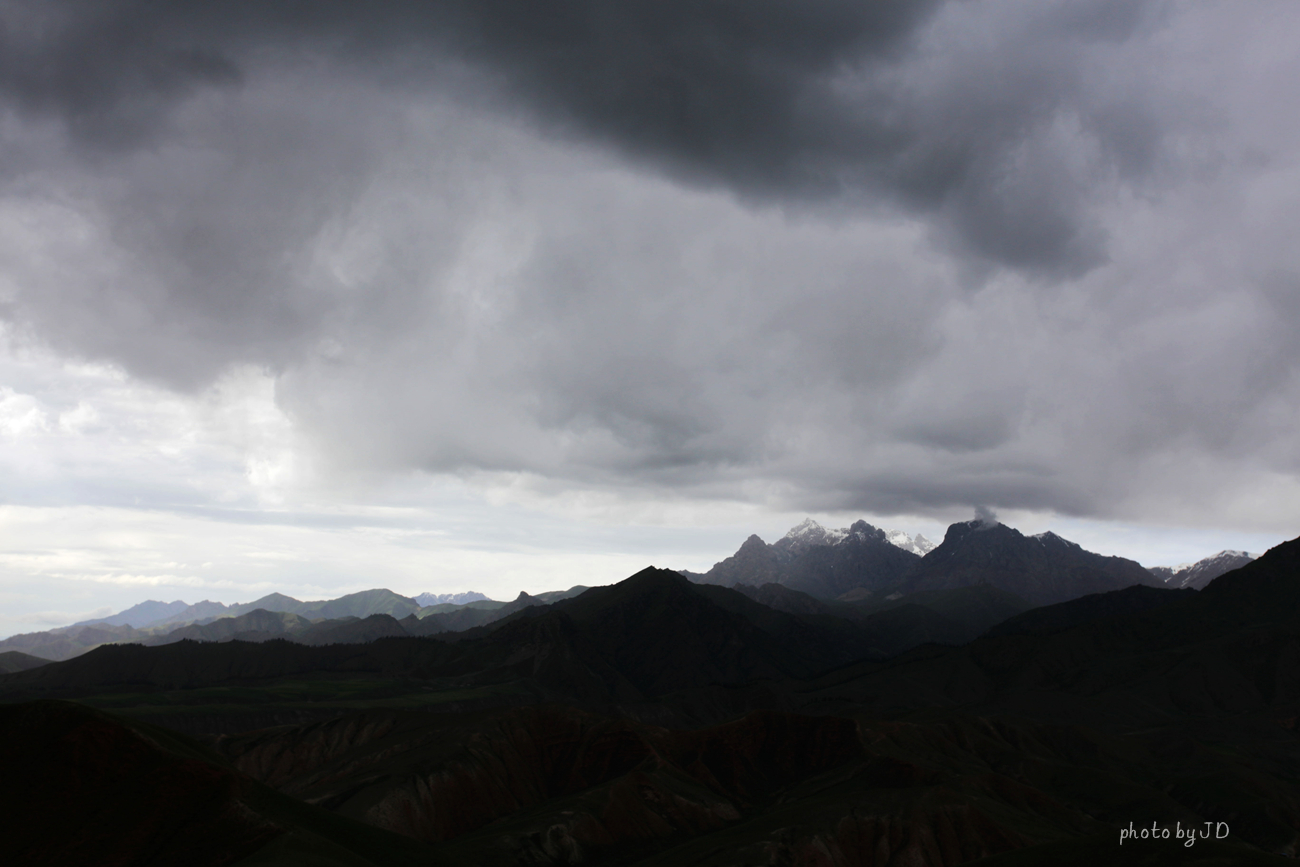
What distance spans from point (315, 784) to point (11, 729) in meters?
113

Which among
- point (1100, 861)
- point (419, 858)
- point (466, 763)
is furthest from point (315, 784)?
point (1100, 861)

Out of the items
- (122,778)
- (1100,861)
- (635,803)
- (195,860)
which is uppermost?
(122,778)

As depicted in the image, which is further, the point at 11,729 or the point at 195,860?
the point at 11,729

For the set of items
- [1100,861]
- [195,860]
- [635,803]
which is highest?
[195,860]

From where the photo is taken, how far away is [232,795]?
97062 millimetres

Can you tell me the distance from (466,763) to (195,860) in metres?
115

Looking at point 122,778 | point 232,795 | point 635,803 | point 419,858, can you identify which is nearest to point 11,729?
point 122,778

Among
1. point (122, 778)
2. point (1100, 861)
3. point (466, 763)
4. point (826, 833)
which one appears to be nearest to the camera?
point (122, 778)

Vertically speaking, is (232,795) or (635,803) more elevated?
(232,795)

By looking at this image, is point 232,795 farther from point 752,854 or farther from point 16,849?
point 752,854

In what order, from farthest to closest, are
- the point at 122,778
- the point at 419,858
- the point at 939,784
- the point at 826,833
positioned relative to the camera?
the point at 939,784
the point at 826,833
the point at 419,858
the point at 122,778

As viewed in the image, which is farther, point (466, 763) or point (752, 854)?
point (466, 763)

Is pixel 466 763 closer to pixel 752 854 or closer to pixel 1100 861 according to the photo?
pixel 752 854

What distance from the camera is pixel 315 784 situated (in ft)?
653
